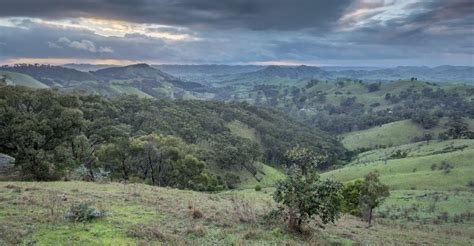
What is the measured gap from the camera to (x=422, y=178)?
85.8 meters

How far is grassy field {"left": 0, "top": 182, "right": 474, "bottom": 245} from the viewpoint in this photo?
1617 centimetres

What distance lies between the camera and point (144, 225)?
18531mm

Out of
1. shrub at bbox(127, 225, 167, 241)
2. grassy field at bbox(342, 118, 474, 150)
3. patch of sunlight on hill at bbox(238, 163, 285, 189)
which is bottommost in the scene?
grassy field at bbox(342, 118, 474, 150)

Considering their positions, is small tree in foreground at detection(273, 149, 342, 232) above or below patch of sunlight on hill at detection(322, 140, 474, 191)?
above

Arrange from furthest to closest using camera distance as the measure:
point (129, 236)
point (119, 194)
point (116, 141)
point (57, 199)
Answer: point (116, 141) → point (119, 194) → point (57, 199) → point (129, 236)

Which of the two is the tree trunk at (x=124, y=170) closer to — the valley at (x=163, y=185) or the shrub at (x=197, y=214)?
the valley at (x=163, y=185)

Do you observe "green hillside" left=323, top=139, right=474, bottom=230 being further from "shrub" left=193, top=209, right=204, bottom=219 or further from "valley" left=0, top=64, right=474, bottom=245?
"shrub" left=193, top=209, right=204, bottom=219

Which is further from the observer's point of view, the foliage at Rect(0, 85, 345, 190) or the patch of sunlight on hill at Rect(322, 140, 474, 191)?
the patch of sunlight on hill at Rect(322, 140, 474, 191)

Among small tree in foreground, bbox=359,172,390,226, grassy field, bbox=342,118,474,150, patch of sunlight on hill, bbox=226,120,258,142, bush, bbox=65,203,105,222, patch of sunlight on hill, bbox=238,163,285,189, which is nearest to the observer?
bush, bbox=65,203,105,222

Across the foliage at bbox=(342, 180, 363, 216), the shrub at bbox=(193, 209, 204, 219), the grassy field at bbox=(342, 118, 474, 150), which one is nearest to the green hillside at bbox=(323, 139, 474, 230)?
the foliage at bbox=(342, 180, 363, 216)

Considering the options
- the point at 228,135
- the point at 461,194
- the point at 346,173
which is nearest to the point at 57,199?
the point at 461,194

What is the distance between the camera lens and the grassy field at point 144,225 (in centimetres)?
1617

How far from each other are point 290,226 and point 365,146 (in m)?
175

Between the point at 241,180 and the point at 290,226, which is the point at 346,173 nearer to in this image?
the point at 241,180
